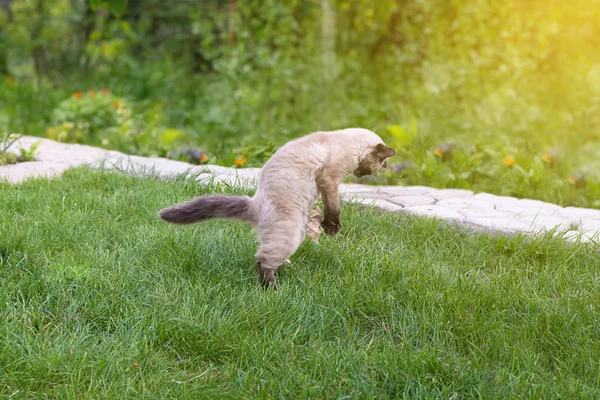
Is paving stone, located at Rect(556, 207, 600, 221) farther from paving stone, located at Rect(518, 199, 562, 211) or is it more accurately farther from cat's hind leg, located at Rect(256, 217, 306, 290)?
cat's hind leg, located at Rect(256, 217, 306, 290)

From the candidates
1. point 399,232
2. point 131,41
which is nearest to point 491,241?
point 399,232

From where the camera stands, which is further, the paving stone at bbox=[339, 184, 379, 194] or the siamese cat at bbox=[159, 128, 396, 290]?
the paving stone at bbox=[339, 184, 379, 194]

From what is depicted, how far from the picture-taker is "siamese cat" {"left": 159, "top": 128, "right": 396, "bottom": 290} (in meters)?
3.14

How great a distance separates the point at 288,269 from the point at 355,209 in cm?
100

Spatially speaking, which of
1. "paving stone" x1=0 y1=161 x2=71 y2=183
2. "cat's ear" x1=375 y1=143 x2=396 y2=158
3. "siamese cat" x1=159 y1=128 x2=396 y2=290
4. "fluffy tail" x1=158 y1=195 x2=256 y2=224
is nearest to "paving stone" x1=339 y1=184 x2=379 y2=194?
"cat's ear" x1=375 y1=143 x2=396 y2=158

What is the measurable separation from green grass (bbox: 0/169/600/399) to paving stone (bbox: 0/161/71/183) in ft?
2.19

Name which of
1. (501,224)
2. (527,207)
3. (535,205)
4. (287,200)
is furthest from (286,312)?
(535,205)

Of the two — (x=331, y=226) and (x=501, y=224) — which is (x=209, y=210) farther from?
(x=501, y=224)

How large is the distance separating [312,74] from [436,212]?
4956 millimetres

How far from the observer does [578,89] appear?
844 centimetres

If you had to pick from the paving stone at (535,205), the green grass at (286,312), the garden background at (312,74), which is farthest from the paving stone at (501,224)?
the garden background at (312,74)

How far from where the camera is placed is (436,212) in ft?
14.5

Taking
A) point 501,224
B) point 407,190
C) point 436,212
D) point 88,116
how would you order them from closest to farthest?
point 501,224, point 436,212, point 407,190, point 88,116

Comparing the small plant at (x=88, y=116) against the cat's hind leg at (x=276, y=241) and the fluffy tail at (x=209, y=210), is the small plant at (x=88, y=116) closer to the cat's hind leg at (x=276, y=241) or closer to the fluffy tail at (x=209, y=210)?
the fluffy tail at (x=209, y=210)
